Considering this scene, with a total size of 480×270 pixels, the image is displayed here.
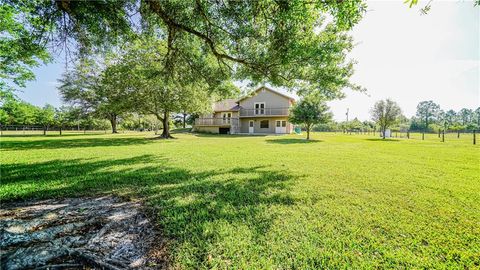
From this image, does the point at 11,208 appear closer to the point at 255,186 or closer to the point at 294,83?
the point at 255,186

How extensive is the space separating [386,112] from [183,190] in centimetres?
3160

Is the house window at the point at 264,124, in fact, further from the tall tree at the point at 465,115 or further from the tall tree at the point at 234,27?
the tall tree at the point at 465,115

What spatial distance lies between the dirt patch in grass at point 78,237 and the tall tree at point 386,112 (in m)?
31.5

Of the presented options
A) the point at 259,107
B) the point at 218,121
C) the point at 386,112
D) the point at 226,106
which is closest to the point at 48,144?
the point at 218,121

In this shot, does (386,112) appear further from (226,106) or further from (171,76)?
(171,76)

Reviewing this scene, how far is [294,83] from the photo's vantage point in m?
8.51

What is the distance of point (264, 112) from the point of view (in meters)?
30.6

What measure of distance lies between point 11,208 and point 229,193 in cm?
373

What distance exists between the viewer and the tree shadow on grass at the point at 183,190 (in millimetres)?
2748

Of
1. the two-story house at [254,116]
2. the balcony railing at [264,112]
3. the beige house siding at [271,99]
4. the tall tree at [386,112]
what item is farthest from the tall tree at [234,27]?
the tall tree at [386,112]

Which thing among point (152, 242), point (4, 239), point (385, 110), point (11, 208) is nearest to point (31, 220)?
point (4, 239)

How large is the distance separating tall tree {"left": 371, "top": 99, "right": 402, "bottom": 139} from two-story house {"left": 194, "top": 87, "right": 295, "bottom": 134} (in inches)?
461

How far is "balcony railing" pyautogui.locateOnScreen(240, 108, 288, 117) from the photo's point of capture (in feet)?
97.1

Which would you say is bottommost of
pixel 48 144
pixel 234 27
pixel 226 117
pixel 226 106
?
pixel 48 144
